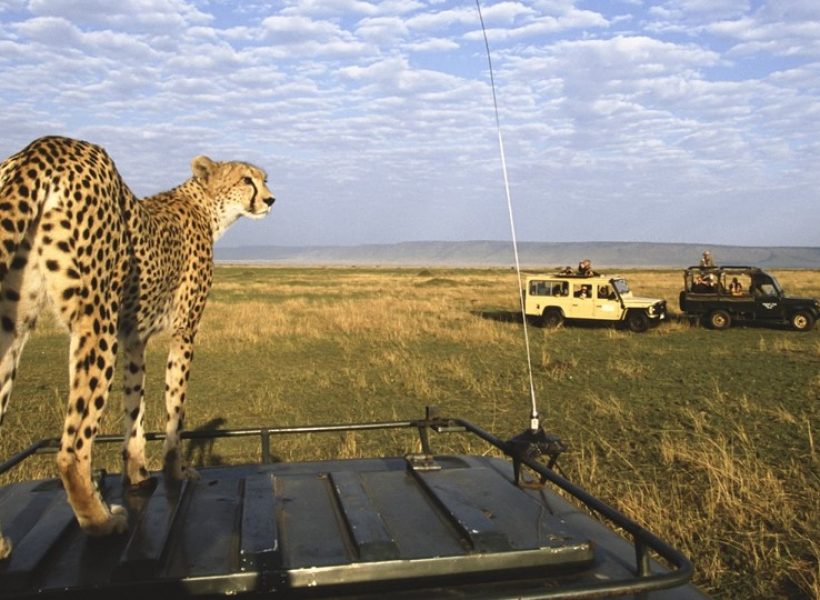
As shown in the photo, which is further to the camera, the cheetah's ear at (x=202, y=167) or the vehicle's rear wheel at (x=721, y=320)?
the vehicle's rear wheel at (x=721, y=320)

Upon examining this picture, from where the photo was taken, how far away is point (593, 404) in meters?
9.66

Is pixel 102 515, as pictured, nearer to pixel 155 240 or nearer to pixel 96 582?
pixel 96 582

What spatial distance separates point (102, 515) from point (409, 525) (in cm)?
97

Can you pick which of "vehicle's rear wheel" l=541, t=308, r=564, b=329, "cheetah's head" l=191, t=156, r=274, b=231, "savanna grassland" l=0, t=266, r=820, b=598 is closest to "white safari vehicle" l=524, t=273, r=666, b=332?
"vehicle's rear wheel" l=541, t=308, r=564, b=329

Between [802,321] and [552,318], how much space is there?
21.7ft

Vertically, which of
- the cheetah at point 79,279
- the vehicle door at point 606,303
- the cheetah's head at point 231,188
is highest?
the cheetah's head at point 231,188

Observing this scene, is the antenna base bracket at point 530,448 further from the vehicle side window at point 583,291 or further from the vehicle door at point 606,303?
the vehicle side window at point 583,291

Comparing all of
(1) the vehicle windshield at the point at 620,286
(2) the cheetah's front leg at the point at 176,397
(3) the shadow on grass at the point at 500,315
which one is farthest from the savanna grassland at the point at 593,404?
(3) the shadow on grass at the point at 500,315

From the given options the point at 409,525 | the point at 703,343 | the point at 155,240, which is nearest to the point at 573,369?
the point at 703,343

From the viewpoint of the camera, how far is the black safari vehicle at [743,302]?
1786 cm

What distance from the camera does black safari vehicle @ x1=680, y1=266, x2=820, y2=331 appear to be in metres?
17.9

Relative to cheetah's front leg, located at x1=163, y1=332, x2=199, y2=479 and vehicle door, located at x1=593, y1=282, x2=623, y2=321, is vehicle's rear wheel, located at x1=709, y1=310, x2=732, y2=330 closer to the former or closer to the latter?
vehicle door, located at x1=593, y1=282, x2=623, y2=321

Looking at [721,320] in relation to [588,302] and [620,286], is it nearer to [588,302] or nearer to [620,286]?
[620,286]

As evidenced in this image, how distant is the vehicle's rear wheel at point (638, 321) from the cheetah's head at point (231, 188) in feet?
49.7
